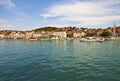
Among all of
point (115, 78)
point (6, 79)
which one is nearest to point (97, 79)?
point (115, 78)

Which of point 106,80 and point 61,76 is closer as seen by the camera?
point 106,80

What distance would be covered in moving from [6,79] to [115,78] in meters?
10.9

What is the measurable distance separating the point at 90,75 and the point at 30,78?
6384 mm

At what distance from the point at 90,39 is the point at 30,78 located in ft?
333

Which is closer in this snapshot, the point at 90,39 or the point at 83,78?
the point at 83,78

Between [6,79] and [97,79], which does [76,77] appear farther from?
[6,79]

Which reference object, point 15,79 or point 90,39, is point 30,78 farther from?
point 90,39

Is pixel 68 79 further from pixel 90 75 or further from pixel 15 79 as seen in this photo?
pixel 15 79

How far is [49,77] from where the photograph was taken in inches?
666

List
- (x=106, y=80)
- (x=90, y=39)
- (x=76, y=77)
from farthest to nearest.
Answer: (x=90, y=39), (x=76, y=77), (x=106, y=80)

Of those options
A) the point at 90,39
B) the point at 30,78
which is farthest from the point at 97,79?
the point at 90,39

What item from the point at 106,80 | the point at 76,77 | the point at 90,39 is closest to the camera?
the point at 106,80

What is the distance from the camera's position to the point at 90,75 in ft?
57.3

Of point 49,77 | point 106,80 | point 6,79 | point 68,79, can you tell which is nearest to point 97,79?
point 106,80
